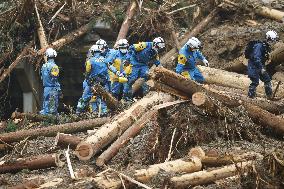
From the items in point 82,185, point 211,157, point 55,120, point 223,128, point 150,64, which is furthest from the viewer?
point 150,64

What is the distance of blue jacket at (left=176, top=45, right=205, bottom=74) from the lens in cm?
1124

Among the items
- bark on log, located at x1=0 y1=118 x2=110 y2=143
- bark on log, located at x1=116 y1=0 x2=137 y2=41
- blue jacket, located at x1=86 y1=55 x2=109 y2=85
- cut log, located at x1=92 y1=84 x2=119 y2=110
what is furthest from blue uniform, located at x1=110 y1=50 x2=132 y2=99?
bark on log, located at x1=0 y1=118 x2=110 y2=143

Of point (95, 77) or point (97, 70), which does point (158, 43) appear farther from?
point (95, 77)

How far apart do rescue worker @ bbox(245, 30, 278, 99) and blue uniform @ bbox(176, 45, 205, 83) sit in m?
1.33

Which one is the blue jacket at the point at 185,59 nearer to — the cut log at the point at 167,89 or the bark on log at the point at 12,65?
the cut log at the point at 167,89

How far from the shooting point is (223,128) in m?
7.31

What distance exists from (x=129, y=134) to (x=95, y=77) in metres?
4.47

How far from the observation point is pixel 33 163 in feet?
25.6

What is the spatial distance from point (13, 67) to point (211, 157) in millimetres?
9023

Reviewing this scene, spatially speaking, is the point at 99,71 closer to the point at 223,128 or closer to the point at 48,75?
the point at 48,75

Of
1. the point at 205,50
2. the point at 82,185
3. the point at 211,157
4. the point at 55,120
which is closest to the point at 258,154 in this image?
the point at 211,157

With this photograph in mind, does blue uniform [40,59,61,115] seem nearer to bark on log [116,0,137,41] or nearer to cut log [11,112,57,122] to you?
cut log [11,112,57,122]

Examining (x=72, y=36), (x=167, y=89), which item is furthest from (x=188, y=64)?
(x=72, y=36)

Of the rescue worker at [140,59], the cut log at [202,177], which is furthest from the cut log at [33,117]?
the cut log at [202,177]
